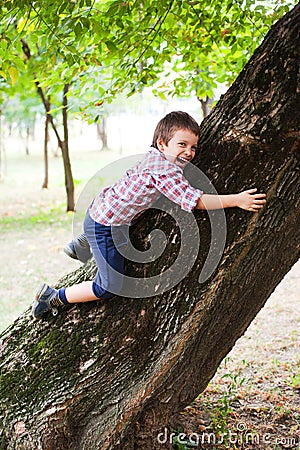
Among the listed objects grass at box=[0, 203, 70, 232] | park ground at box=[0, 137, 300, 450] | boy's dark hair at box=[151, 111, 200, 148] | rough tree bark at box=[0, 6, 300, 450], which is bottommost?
grass at box=[0, 203, 70, 232]

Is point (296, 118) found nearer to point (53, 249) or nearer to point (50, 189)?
point (53, 249)

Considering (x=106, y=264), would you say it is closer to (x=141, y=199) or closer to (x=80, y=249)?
(x=141, y=199)

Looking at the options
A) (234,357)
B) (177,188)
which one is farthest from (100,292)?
(234,357)

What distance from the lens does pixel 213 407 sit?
386cm

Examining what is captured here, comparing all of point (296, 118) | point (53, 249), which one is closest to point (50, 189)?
point (53, 249)

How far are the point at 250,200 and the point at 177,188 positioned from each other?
352mm

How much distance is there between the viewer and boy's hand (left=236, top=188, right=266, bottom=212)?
2.59 metres

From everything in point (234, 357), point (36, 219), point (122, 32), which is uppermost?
point (122, 32)

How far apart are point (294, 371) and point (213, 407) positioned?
45.5 inches

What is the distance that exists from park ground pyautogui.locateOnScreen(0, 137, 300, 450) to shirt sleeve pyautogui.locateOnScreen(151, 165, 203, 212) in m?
1.42

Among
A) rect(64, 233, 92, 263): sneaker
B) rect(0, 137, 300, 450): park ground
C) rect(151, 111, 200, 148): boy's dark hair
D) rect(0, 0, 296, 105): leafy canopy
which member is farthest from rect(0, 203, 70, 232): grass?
rect(151, 111, 200, 148): boy's dark hair

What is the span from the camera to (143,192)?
274 cm

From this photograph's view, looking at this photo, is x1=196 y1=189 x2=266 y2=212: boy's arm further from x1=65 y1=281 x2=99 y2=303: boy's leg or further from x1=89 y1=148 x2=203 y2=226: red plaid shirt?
x1=65 y1=281 x2=99 y2=303: boy's leg


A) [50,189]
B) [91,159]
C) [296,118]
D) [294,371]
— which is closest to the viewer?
[296,118]
